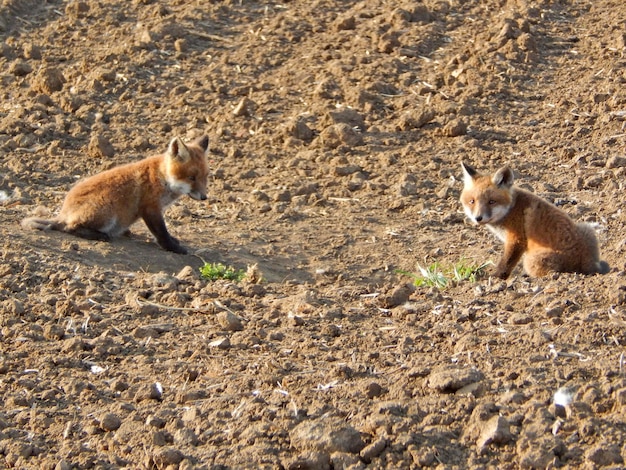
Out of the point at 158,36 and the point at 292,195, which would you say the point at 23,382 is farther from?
the point at 158,36

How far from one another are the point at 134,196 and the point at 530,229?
422 centimetres

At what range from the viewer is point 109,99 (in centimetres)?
1380

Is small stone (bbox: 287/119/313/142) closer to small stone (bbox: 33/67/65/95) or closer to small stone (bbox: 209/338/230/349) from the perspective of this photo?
small stone (bbox: 33/67/65/95)

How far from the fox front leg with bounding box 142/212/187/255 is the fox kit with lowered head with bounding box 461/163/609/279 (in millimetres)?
3059

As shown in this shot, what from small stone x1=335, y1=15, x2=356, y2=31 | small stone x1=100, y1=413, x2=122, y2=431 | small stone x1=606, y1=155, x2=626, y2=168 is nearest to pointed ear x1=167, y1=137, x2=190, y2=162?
small stone x1=100, y1=413, x2=122, y2=431

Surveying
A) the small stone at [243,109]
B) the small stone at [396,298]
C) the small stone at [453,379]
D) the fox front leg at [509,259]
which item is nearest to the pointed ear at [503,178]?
the fox front leg at [509,259]

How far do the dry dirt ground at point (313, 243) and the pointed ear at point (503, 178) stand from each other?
1.17 metres

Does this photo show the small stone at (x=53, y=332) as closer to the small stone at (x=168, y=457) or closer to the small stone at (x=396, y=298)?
the small stone at (x=168, y=457)

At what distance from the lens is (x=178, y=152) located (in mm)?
10438

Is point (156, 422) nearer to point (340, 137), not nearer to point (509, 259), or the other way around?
point (509, 259)

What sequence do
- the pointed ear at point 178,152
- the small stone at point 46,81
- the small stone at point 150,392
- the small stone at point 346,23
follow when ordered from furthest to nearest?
the small stone at point 346,23
the small stone at point 46,81
the pointed ear at point 178,152
the small stone at point 150,392

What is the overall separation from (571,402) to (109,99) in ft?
31.8

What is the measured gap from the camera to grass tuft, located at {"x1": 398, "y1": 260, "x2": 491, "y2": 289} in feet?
28.1

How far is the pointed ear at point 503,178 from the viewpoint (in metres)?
9.02
